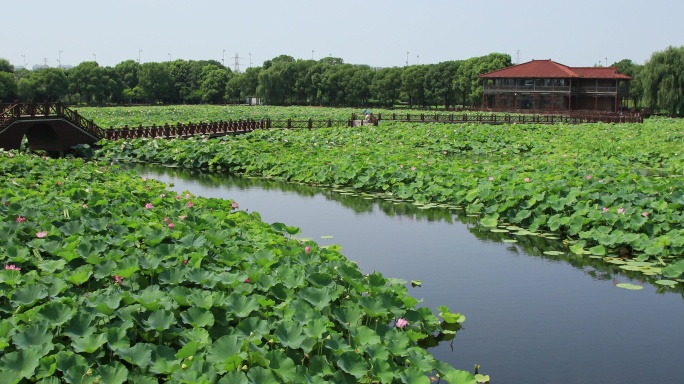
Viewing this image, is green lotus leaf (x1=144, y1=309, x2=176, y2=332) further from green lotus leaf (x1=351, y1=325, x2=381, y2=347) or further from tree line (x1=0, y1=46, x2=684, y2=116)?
tree line (x1=0, y1=46, x2=684, y2=116)

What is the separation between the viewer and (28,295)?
5.22 m

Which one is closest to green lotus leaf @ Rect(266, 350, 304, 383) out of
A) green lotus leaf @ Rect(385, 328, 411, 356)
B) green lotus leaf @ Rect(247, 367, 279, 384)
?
green lotus leaf @ Rect(247, 367, 279, 384)

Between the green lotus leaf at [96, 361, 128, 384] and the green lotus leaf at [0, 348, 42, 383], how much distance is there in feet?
1.24

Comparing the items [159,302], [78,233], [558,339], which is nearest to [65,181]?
[78,233]

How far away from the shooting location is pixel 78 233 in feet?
24.0

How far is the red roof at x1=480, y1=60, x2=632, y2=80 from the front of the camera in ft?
180

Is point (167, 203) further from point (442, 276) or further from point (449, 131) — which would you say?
point (449, 131)

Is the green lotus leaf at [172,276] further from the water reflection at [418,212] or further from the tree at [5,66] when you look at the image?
the tree at [5,66]

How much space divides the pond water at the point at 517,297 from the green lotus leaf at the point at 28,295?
3278 mm

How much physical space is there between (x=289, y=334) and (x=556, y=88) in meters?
54.0

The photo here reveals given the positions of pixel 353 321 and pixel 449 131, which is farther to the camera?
pixel 449 131

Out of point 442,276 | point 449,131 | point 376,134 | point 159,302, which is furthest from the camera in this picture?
point 449,131

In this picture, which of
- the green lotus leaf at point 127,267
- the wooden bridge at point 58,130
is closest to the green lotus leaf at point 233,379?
the green lotus leaf at point 127,267

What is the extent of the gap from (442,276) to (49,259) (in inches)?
176
